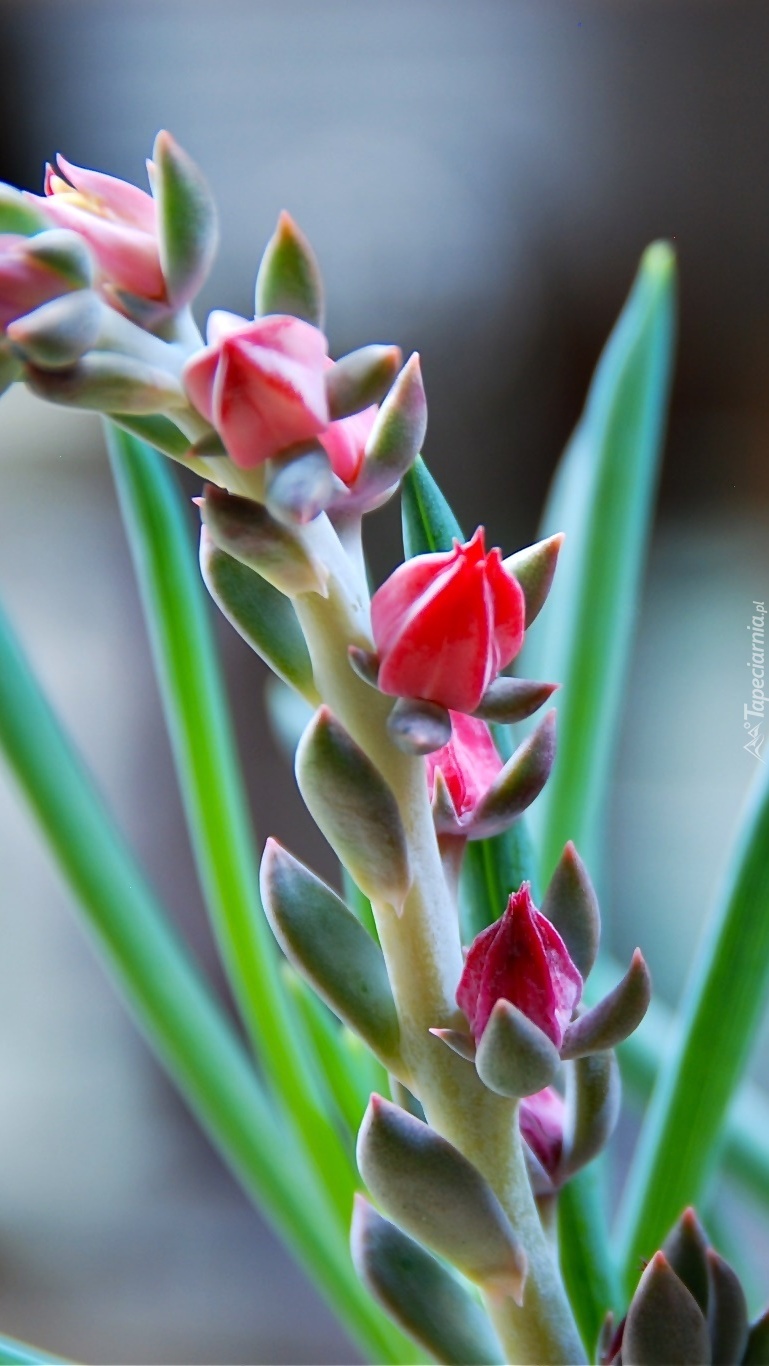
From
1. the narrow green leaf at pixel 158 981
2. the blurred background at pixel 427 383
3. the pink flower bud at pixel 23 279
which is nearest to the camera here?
the pink flower bud at pixel 23 279

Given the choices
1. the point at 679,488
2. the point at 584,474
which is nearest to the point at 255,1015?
the point at 584,474

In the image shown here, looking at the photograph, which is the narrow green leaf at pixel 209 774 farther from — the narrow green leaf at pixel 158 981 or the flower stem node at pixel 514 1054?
the flower stem node at pixel 514 1054

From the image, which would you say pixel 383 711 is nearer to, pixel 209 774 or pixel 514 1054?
pixel 514 1054

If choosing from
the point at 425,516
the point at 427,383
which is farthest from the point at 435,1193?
the point at 427,383

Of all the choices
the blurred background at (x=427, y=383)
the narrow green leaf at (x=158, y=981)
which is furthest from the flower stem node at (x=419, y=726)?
the blurred background at (x=427, y=383)

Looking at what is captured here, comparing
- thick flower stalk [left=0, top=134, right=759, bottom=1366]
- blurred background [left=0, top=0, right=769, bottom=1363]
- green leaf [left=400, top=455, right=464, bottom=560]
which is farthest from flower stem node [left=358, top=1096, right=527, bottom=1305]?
blurred background [left=0, top=0, right=769, bottom=1363]

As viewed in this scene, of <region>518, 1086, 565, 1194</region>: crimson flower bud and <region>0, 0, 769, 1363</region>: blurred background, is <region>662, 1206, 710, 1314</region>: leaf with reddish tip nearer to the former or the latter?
<region>518, 1086, 565, 1194</region>: crimson flower bud
